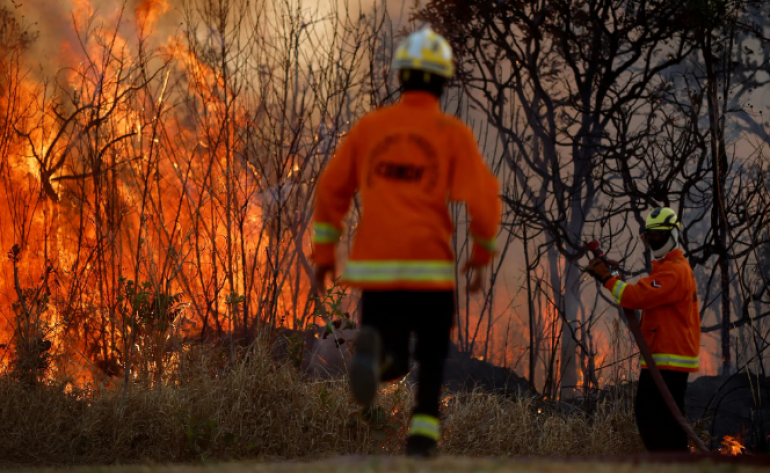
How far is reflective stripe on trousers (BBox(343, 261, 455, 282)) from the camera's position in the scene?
2.72 m

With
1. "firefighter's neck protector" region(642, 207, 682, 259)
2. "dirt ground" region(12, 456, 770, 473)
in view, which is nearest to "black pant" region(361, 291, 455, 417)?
"dirt ground" region(12, 456, 770, 473)

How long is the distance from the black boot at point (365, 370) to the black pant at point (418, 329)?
0.60 ft

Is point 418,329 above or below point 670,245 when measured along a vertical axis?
below

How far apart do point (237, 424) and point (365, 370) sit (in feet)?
8.34

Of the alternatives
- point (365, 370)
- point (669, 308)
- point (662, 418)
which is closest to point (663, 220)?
point (669, 308)

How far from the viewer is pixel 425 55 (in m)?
2.83

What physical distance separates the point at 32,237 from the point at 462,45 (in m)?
4.62

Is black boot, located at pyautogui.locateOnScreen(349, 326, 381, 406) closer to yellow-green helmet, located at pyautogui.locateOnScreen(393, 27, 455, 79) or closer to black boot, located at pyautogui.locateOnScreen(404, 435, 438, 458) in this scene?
black boot, located at pyautogui.locateOnScreen(404, 435, 438, 458)

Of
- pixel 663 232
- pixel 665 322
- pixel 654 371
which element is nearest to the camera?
pixel 654 371

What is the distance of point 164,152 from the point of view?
6.76m

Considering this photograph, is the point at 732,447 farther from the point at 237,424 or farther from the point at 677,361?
the point at 237,424

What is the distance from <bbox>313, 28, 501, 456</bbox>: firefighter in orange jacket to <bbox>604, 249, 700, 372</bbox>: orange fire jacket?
1.83 m

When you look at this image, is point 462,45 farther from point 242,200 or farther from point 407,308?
point 407,308

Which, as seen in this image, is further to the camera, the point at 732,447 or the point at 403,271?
the point at 732,447
